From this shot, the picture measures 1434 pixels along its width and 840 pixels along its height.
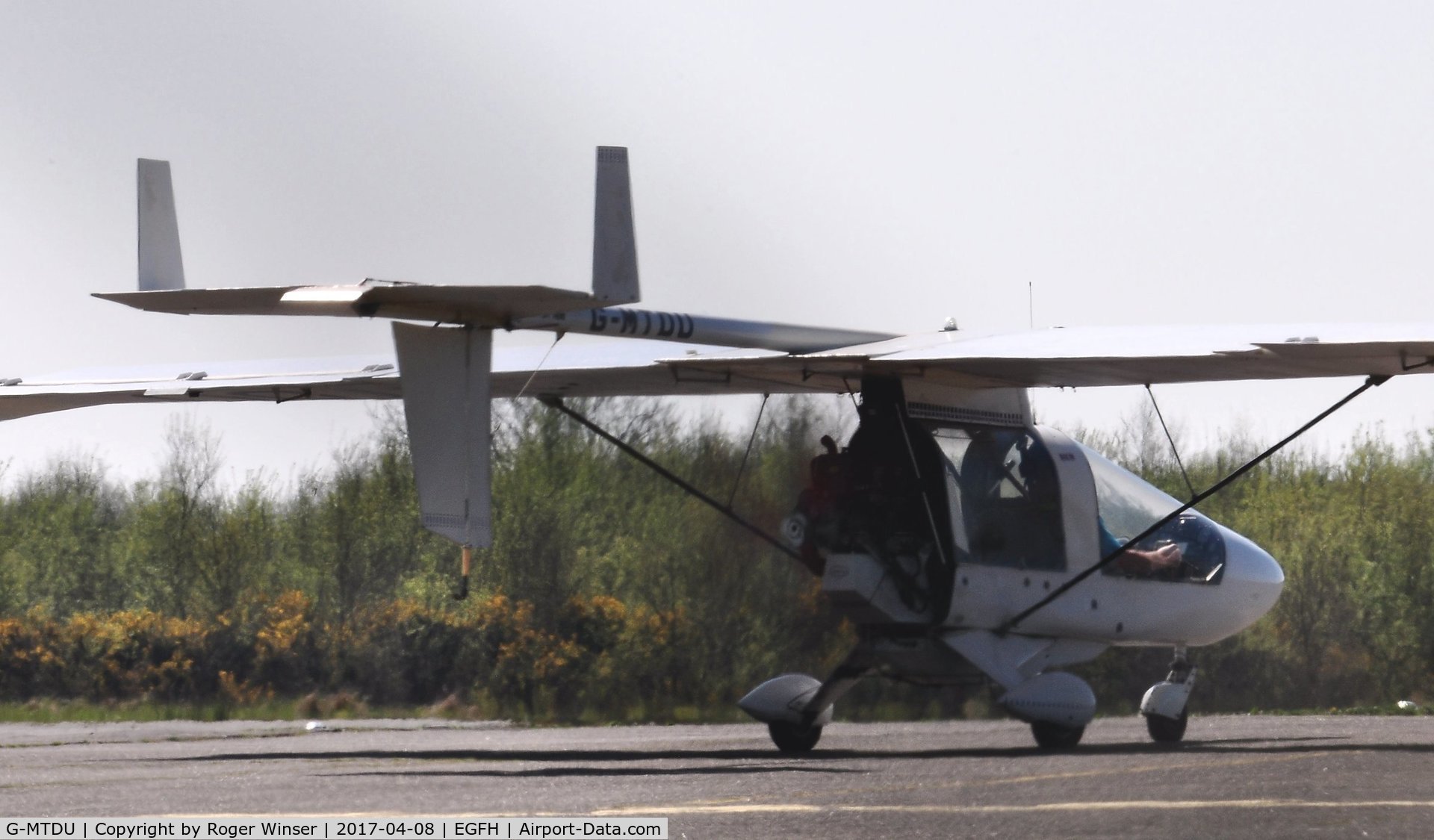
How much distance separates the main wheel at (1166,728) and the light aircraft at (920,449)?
0.02 metres

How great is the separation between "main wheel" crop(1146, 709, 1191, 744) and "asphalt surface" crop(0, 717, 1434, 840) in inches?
8.5

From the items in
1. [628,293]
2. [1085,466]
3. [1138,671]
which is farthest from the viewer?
[1138,671]

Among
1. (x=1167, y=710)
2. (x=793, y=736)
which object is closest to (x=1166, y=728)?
(x=1167, y=710)

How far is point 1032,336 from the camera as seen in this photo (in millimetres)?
15195

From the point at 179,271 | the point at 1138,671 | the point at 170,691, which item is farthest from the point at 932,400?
the point at 170,691

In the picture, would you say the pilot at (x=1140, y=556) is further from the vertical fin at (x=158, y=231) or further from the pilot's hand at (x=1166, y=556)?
the vertical fin at (x=158, y=231)

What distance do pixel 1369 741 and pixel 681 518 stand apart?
35.9 feet

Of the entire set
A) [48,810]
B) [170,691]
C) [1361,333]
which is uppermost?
[1361,333]

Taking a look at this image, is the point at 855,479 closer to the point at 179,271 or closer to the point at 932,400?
the point at 932,400

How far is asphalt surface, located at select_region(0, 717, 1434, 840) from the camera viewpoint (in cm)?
976
